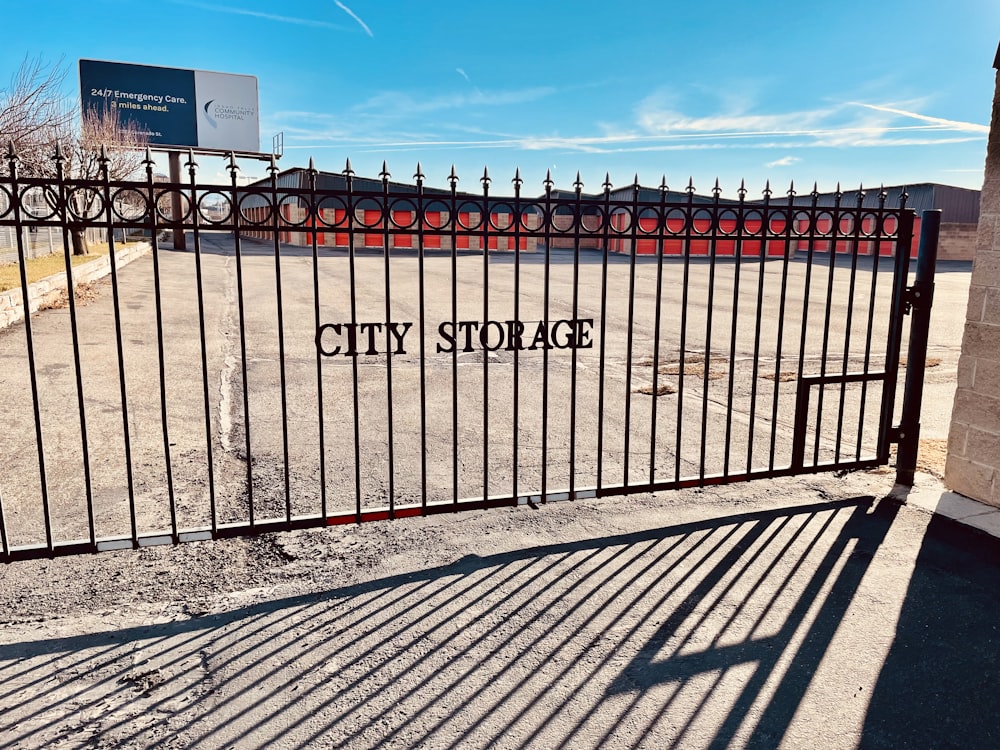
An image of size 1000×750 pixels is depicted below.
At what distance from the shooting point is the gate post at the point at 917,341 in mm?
5293

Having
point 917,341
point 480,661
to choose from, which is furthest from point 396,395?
point 480,661

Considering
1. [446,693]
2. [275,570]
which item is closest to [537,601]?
[446,693]

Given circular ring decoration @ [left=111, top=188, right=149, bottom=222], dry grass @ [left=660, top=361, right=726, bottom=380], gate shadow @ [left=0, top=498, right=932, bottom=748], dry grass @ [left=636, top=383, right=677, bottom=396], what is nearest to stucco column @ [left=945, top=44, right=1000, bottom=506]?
gate shadow @ [left=0, top=498, right=932, bottom=748]

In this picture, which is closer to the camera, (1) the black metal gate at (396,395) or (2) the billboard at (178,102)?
(1) the black metal gate at (396,395)

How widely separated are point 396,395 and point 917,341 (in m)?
5.44

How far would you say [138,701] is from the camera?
294cm

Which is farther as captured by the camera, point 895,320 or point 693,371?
point 693,371

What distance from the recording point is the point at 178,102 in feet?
167

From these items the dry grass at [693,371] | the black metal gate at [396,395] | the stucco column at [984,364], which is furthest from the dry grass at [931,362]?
the stucco column at [984,364]

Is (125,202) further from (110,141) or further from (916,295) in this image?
(110,141)

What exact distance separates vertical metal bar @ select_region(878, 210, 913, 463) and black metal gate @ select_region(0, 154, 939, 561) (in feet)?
0.07

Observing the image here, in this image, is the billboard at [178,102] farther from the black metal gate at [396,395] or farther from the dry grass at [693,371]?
the dry grass at [693,371]

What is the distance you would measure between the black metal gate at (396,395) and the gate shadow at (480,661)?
0.82 metres

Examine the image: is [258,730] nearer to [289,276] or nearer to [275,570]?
[275,570]
